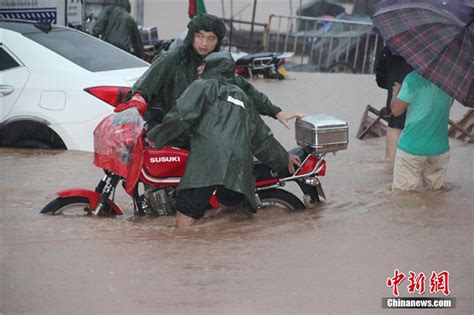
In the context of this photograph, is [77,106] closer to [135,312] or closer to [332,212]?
[332,212]

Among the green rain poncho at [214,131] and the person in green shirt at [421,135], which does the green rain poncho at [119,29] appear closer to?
the person in green shirt at [421,135]

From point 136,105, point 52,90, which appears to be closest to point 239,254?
point 136,105

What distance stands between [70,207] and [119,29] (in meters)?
8.56

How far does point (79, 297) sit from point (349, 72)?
17.3 m

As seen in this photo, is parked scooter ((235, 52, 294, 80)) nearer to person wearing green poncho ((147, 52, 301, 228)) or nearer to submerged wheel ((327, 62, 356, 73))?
submerged wheel ((327, 62, 356, 73))

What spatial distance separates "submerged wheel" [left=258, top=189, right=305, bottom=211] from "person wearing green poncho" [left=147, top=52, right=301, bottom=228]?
0.34 m

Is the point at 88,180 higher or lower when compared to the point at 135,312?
lower

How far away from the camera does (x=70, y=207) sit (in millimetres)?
7039

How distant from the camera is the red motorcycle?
6840 millimetres

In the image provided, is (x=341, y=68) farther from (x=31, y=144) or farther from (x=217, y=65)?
(x=217, y=65)

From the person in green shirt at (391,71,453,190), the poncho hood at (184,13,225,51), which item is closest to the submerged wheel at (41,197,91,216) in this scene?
the poncho hood at (184,13,225,51)

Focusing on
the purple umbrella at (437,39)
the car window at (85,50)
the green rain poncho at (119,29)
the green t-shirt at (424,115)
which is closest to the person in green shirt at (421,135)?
the green t-shirt at (424,115)

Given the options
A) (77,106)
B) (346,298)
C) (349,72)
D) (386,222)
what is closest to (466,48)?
(386,222)

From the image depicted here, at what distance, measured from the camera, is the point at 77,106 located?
946cm
